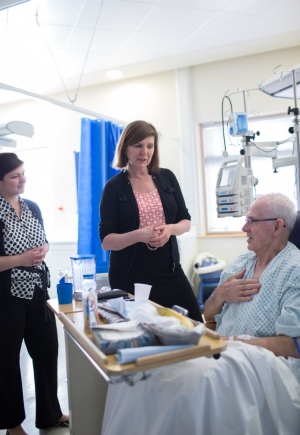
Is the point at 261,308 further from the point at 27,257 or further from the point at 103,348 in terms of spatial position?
the point at 27,257

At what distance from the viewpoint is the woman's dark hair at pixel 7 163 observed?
1985 millimetres

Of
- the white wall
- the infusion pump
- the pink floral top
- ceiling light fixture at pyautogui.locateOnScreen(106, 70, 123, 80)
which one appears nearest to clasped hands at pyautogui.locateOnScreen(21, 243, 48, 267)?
the pink floral top

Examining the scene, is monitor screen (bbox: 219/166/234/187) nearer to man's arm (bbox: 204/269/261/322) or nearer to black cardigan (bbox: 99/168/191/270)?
black cardigan (bbox: 99/168/191/270)

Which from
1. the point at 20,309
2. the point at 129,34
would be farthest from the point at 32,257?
the point at 129,34

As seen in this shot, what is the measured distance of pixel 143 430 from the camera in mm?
1227

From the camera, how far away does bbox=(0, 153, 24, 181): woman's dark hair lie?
1.99 metres

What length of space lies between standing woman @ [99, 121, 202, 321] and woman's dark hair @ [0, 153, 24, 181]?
0.47 meters

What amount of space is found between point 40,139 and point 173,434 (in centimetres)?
472

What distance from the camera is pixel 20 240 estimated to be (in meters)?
1.97

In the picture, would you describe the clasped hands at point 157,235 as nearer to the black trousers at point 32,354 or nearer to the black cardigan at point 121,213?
the black cardigan at point 121,213

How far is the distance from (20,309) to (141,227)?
0.69m

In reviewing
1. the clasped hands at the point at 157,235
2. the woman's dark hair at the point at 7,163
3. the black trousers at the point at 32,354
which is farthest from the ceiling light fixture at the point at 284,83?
the black trousers at the point at 32,354

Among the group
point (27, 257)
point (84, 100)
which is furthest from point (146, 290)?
point (84, 100)

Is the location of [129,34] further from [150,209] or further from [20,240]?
[20,240]
